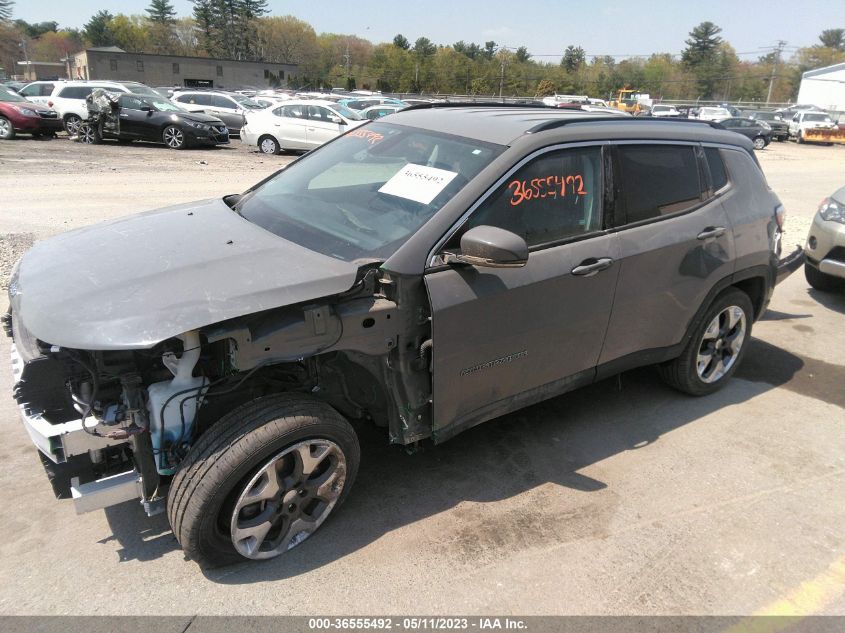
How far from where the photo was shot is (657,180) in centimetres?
380

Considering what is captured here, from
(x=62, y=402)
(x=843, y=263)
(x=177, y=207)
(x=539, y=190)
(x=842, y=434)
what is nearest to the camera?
(x=62, y=402)

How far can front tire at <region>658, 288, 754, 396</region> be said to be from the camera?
4.28m

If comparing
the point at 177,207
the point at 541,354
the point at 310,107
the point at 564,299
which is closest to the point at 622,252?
the point at 564,299

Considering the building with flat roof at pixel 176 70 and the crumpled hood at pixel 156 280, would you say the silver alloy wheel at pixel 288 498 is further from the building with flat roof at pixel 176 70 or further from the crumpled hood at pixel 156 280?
the building with flat roof at pixel 176 70

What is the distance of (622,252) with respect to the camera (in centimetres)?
352

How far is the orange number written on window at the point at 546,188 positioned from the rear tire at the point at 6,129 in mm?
19928

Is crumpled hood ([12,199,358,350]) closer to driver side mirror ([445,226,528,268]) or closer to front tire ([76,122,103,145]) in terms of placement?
driver side mirror ([445,226,528,268])

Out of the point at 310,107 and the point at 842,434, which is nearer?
the point at 842,434

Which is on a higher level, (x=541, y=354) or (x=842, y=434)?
(x=541, y=354)

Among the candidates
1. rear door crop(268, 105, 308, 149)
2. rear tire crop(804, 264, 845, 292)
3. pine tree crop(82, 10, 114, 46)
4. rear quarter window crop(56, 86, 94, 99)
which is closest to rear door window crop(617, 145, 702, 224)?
rear tire crop(804, 264, 845, 292)

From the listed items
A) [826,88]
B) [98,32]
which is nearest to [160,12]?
[98,32]

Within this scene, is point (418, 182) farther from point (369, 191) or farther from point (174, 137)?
point (174, 137)

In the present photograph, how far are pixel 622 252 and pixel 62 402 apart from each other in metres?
2.87

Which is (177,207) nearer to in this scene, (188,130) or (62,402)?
(62,402)
